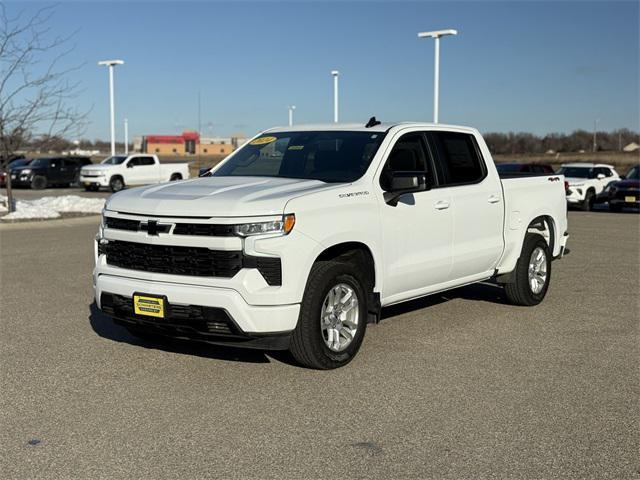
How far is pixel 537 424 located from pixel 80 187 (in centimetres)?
3694

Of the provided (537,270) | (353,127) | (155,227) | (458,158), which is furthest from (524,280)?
(155,227)

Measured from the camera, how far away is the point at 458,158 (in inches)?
309

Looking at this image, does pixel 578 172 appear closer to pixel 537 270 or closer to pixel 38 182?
pixel 537 270

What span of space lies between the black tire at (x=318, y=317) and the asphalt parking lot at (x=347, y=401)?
128mm

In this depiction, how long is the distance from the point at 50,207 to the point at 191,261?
19.3m

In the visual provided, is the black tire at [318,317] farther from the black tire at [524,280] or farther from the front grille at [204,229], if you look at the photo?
the black tire at [524,280]

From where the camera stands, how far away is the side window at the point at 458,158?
24.9ft

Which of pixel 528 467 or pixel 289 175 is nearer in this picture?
pixel 528 467

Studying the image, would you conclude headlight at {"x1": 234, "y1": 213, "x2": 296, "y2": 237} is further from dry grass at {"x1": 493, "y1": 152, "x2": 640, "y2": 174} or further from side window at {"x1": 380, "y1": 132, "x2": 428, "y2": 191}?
dry grass at {"x1": 493, "y1": 152, "x2": 640, "y2": 174}

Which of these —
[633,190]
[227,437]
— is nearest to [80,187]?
[633,190]

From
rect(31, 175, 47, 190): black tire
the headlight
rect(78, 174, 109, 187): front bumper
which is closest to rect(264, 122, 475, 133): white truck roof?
the headlight

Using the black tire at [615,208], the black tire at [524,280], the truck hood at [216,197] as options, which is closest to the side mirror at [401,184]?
the truck hood at [216,197]

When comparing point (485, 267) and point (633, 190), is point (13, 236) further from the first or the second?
point (633, 190)

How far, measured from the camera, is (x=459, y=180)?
25.2 ft
